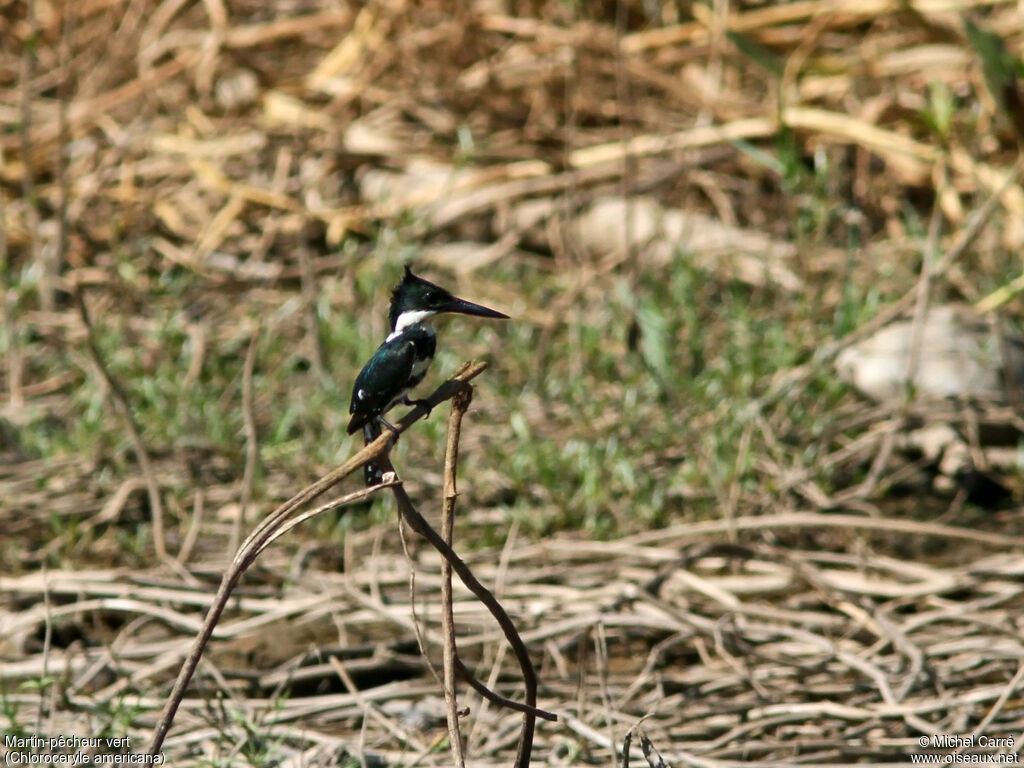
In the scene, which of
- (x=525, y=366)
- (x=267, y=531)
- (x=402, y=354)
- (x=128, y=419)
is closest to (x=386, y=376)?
(x=402, y=354)

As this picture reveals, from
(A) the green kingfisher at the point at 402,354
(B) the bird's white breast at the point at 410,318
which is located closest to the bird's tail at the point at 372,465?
(A) the green kingfisher at the point at 402,354

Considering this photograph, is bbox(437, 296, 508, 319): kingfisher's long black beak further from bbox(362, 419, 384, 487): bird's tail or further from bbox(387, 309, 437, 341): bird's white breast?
bbox(362, 419, 384, 487): bird's tail

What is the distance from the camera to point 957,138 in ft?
15.7

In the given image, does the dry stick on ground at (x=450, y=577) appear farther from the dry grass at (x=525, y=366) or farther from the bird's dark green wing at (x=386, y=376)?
the dry grass at (x=525, y=366)

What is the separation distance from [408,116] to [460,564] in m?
4.67

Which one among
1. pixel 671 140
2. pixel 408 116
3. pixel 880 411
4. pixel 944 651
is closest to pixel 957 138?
pixel 671 140

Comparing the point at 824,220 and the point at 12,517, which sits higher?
the point at 824,220

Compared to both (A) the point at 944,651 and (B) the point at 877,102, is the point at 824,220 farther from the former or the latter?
(A) the point at 944,651

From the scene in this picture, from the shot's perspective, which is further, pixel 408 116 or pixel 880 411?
pixel 408 116

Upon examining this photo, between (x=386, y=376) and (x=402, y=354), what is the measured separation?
0.03m

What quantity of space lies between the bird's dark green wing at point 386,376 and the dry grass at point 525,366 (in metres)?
0.92

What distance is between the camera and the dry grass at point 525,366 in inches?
101

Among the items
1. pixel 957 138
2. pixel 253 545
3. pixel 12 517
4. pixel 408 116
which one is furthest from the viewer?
pixel 408 116

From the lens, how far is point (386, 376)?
4.85 ft
